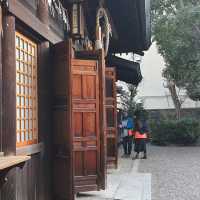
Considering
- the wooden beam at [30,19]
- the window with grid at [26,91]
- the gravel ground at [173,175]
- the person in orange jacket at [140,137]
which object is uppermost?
the wooden beam at [30,19]

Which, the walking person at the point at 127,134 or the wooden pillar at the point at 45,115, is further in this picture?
the walking person at the point at 127,134

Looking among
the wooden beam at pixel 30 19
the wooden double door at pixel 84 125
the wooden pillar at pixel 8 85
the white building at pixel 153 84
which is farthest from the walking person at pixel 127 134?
the white building at pixel 153 84

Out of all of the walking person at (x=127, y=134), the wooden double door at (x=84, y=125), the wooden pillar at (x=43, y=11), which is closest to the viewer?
the wooden pillar at (x=43, y=11)

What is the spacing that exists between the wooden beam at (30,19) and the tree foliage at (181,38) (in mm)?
13396

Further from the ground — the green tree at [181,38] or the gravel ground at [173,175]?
the green tree at [181,38]

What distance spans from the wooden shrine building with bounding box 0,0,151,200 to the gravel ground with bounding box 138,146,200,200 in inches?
69.7

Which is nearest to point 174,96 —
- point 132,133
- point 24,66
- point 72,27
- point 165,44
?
point 165,44

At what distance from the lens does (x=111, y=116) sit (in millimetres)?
12062

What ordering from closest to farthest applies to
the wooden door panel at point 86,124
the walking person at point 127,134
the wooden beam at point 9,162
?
the wooden beam at point 9,162
the wooden door panel at point 86,124
the walking person at point 127,134

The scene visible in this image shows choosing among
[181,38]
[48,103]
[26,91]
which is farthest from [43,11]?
[181,38]

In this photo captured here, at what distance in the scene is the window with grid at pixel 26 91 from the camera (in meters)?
6.02

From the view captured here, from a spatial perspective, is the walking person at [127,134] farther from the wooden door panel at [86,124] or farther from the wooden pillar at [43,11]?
the wooden pillar at [43,11]

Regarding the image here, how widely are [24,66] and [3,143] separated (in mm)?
1452

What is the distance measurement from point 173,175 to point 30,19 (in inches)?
273
